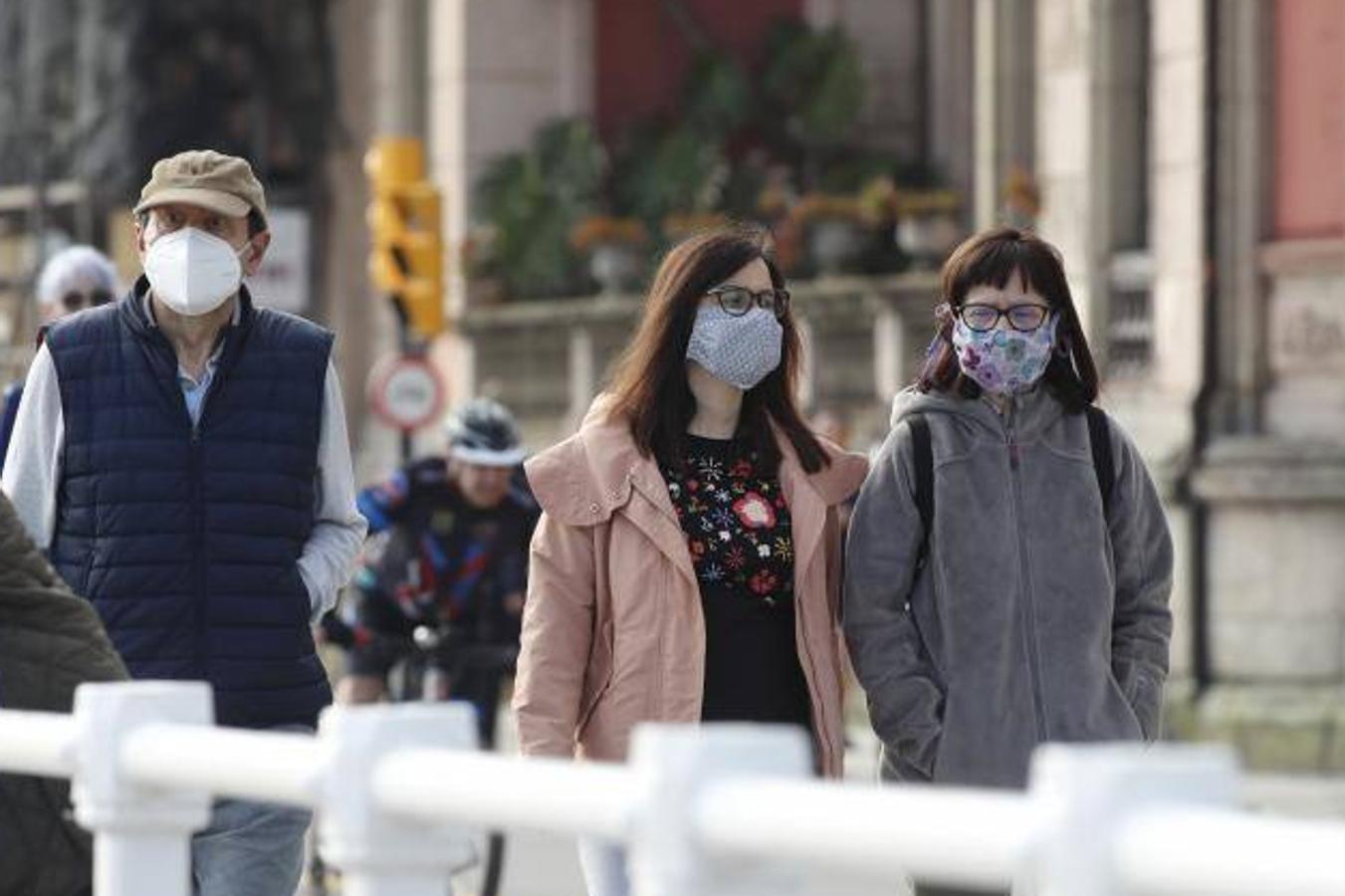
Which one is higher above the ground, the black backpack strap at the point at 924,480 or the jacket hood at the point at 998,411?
the jacket hood at the point at 998,411

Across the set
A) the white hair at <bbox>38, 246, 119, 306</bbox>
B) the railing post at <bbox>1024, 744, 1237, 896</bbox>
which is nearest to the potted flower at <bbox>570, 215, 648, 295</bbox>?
the white hair at <bbox>38, 246, 119, 306</bbox>

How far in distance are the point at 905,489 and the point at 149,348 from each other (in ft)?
4.84

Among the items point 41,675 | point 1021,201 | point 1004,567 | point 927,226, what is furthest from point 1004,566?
point 927,226

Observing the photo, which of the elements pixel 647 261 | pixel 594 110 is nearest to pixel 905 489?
pixel 647 261

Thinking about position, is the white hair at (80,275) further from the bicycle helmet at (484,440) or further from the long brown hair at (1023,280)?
the long brown hair at (1023,280)

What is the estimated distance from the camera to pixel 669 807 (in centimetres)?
580

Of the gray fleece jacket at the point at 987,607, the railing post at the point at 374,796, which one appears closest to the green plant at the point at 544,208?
the gray fleece jacket at the point at 987,607

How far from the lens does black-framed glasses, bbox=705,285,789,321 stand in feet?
28.8

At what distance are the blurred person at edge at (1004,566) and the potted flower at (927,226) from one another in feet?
65.5

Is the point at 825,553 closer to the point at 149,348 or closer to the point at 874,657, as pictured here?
the point at 874,657

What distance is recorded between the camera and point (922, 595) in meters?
8.72

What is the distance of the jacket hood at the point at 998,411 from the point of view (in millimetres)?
8742

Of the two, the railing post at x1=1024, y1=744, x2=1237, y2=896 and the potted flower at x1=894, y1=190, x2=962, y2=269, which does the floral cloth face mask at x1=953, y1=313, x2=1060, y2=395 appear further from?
the potted flower at x1=894, y1=190, x2=962, y2=269

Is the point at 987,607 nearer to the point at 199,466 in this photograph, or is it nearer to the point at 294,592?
the point at 294,592
